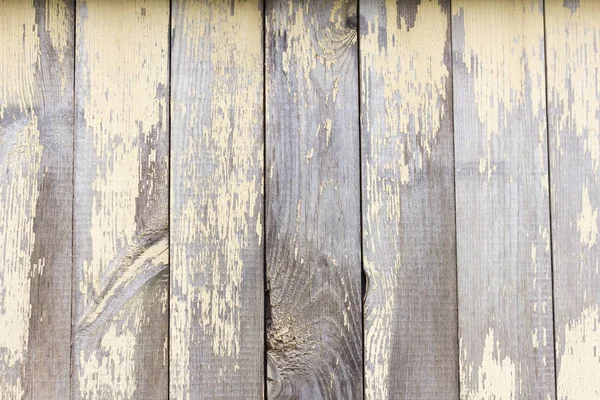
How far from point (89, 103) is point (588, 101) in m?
0.75

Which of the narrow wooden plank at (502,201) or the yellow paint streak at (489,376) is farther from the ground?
the narrow wooden plank at (502,201)

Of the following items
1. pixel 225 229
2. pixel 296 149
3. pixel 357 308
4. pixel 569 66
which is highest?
pixel 569 66

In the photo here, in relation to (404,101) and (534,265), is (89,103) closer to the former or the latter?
(404,101)

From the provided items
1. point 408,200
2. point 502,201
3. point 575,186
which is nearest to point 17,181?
point 408,200

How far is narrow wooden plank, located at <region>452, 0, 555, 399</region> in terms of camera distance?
31.0 inches

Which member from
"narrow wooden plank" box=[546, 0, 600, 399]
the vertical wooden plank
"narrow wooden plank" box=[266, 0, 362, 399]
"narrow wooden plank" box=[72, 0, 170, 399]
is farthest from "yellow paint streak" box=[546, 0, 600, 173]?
"narrow wooden plank" box=[72, 0, 170, 399]

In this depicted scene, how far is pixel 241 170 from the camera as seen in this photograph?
2.59ft

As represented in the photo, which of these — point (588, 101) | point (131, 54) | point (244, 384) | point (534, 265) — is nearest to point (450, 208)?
point (534, 265)

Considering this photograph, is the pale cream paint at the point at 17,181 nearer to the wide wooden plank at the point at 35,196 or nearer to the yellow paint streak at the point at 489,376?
the wide wooden plank at the point at 35,196

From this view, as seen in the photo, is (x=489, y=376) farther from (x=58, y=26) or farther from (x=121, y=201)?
(x=58, y=26)

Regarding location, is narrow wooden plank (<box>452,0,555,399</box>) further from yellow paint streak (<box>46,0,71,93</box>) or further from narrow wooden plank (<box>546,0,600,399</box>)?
yellow paint streak (<box>46,0,71,93</box>)

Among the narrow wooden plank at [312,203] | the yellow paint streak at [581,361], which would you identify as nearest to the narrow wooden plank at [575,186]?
the yellow paint streak at [581,361]

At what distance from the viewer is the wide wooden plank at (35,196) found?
0.76 m

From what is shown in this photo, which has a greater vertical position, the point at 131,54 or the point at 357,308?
the point at 131,54
